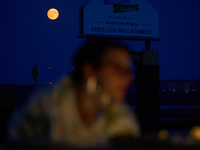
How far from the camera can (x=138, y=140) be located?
4.96ft

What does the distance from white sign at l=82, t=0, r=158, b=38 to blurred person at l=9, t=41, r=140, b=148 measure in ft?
39.2

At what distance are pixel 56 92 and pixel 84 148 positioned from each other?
489 mm

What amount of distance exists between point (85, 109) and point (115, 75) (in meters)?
0.36

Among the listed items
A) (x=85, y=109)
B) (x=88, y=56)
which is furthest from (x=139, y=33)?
(x=85, y=109)

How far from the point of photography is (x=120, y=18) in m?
14.5

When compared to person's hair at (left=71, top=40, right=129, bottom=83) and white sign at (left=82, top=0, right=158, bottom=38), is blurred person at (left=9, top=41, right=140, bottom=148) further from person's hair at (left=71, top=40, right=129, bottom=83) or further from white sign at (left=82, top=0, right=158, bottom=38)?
white sign at (left=82, top=0, right=158, bottom=38)

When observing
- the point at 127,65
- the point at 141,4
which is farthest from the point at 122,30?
the point at 127,65

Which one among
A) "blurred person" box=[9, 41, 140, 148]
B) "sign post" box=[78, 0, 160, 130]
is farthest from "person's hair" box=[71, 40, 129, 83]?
"sign post" box=[78, 0, 160, 130]

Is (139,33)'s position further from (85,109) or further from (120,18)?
(85,109)

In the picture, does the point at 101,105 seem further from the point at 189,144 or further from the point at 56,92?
the point at 189,144

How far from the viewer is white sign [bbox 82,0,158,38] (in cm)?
1398

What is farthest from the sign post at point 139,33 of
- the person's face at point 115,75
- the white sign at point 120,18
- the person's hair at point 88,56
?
the person's face at point 115,75

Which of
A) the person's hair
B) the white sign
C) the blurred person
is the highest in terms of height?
the white sign

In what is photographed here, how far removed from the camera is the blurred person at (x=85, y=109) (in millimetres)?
1656
